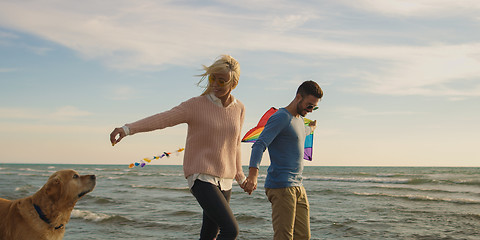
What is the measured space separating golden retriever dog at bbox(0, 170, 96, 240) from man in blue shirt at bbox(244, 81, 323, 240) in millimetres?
1830

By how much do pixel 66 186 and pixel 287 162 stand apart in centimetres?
225

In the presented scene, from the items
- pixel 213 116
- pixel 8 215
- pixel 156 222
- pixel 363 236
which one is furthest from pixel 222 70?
pixel 156 222

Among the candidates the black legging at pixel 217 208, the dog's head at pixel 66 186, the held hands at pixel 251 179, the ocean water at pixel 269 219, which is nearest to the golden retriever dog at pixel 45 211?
the dog's head at pixel 66 186

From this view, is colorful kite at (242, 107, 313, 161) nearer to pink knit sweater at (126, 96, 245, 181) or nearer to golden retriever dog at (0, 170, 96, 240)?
pink knit sweater at (126, 96, 245, 181)

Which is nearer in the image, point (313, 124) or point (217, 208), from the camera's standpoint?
point (217, 208)

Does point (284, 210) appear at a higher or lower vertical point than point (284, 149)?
lower

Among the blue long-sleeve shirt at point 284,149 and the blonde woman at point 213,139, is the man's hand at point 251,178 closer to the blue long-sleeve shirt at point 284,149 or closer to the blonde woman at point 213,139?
the blonde woman at point 213,139

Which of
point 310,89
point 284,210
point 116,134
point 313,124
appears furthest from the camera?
point 313,124

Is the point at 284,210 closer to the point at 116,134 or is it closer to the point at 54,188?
the point at 116,134

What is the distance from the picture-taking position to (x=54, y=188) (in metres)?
4.55

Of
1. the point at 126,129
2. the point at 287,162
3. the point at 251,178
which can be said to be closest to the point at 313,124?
the point at 287,162

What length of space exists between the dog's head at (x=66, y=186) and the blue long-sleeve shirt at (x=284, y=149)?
6.35 feet

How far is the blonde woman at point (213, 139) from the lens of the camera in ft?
12.8

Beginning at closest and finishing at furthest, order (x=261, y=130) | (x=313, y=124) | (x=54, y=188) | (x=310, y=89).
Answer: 1. (x=310, y=89)
2. (x=54, y=188)
3. (x=313, y=124)
4. (x=261, y=130)
